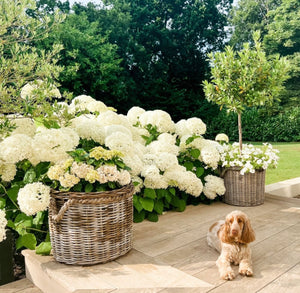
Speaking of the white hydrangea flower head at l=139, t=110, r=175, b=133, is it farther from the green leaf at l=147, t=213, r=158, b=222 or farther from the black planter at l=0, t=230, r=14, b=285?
the black planter at l=0, t=230, r=14, b=285

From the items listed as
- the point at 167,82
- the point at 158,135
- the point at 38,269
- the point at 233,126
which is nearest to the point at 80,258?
the point at 38,269

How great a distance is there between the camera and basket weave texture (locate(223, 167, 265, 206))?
3564 mm

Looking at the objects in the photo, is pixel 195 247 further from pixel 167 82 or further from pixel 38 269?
pixel 167 82

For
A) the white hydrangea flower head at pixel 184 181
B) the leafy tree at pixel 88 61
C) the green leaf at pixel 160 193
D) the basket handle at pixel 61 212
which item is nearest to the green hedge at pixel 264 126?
the leafy tree at pixel 88 61

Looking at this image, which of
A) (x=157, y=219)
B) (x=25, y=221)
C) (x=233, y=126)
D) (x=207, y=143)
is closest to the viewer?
(x=25, y=221)

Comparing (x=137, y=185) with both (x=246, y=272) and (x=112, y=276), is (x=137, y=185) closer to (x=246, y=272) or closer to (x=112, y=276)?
(x=112, y=276)

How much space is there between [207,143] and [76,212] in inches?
82.2

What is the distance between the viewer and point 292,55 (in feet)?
64.7

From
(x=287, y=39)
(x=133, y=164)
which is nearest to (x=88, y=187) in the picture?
(x=133, y=164)

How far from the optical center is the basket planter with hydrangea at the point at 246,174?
3.55 meters

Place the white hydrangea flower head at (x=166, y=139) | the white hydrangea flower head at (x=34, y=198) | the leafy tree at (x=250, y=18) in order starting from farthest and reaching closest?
the leafy tree at (x=250, y=18) → the white hydrangea flower head at (x=166, y=139) → the white hydrangea flower head at (x=34, y=198)

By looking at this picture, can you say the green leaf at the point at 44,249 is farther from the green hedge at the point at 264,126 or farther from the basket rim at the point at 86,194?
the green hedge at the point at 264,126

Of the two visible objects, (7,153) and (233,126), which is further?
(233,126)

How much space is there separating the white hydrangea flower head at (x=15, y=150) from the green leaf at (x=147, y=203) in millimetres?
1095
